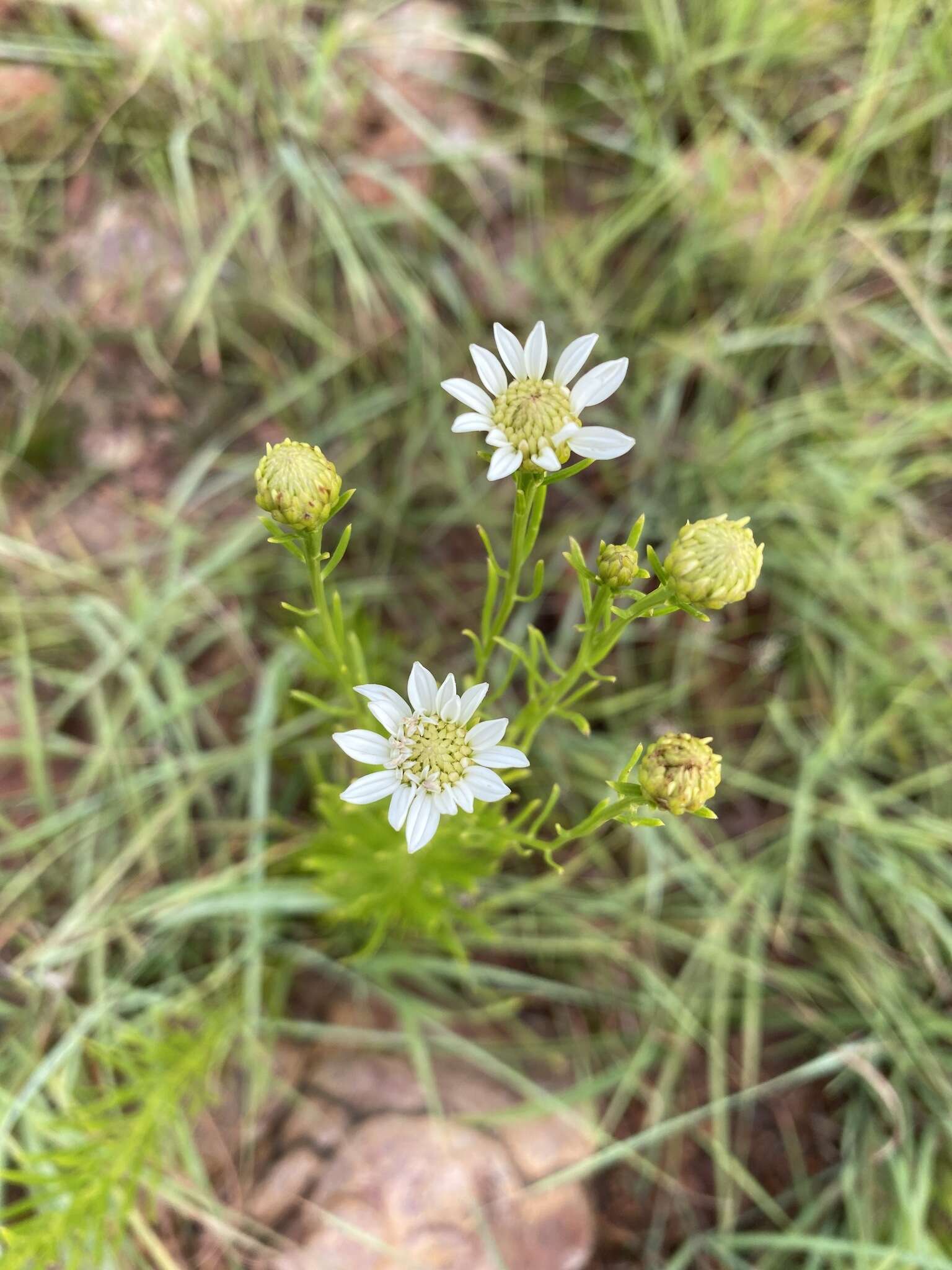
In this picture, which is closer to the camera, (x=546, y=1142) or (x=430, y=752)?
(x=430, y=752)

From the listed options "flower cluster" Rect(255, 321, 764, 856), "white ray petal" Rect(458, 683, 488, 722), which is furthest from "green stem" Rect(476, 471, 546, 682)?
"white ray petal" Rect(458, 683, 488, 722)

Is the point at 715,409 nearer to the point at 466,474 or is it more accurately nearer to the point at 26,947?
the point at 466,474

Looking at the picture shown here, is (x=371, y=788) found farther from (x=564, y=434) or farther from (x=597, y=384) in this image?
(x=597, y=384)

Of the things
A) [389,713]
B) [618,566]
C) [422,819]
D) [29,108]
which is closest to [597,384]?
[618,566]

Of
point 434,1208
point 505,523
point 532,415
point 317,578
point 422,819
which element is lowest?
point 434,1208

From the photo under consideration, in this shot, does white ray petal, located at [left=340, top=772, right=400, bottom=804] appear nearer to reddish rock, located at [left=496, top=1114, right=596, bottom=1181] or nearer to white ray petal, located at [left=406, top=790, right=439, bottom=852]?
white ray petal, located at [left=406, top=790, right=439, bottom=852]

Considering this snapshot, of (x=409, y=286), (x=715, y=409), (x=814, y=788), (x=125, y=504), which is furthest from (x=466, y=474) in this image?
(x=814, y=788)

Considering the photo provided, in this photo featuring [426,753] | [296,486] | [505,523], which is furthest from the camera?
[505,523]
